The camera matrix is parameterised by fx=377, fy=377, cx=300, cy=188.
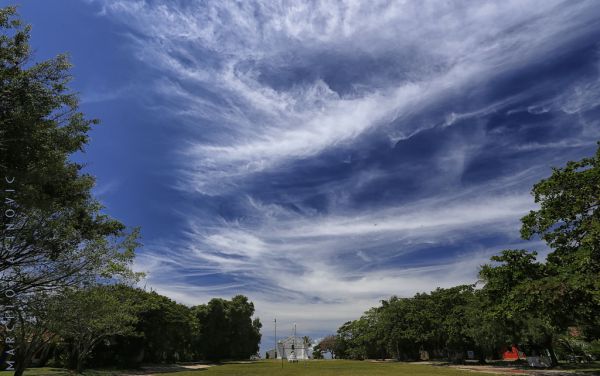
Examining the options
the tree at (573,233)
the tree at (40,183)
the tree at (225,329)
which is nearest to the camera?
the tree at (40,183)

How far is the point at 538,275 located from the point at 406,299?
47610 mm

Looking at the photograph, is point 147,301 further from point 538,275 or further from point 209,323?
point 538,275

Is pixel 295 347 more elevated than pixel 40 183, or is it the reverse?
pixel 40 183

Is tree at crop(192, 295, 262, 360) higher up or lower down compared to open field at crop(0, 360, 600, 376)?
higher up

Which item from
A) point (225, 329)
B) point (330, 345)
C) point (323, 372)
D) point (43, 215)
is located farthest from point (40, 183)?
point (330, 345)

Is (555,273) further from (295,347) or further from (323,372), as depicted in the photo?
(295,347)

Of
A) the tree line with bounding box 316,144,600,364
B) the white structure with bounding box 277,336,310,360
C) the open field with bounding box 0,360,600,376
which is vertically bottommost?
the open field with bounding box 0,360,600,376

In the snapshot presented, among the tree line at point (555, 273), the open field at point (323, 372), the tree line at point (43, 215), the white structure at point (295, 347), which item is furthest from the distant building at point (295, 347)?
the tree line at point (43, 215)

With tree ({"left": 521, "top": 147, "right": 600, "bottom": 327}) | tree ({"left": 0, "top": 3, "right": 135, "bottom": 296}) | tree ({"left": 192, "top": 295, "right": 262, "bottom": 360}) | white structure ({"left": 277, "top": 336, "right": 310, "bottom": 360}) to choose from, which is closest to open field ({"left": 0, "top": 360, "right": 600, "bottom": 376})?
tree ({"left": 521, "top": 147, "right": 600, "bottom": 327})

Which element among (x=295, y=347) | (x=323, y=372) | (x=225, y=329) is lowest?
(x=323, y=372)

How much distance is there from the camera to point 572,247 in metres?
23.3

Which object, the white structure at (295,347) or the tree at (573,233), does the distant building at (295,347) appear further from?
the tree at (573,233)

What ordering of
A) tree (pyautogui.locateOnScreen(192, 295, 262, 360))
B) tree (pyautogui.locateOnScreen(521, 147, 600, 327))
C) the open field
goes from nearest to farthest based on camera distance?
tree (pyautogui.locateOnScreen(521, 147, 600, 327)) → the open field → tree (pyautogui.locateOnScreen(192, 295, 262, 360))

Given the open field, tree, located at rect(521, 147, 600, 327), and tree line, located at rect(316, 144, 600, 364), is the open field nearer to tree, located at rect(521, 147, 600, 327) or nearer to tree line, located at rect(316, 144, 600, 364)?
tree line, located at rect(316, 144, 600, 364)
